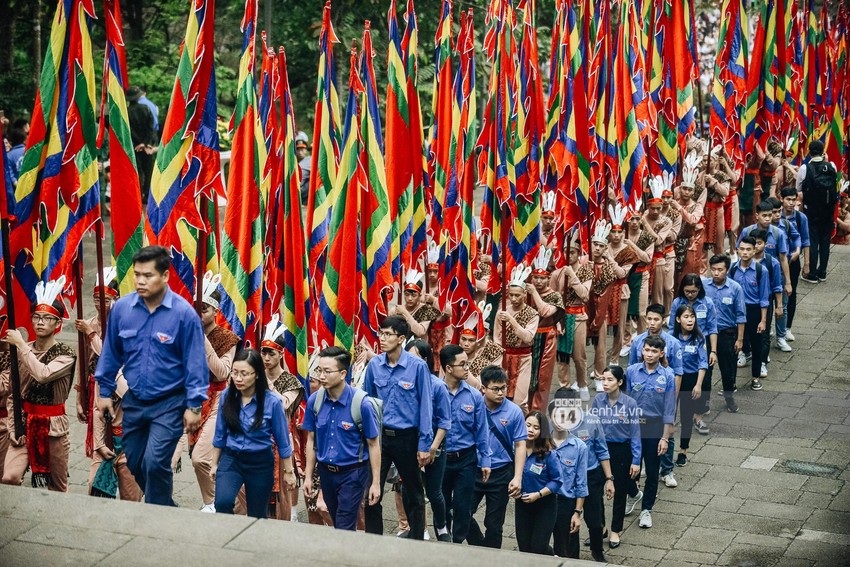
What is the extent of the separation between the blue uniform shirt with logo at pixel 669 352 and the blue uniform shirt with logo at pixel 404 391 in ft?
8.63

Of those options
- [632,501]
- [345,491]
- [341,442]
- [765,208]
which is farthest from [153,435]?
[765,208]

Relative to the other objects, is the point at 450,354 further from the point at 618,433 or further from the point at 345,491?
the point at 618,433

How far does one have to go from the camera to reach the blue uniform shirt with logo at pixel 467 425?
31.5 ft

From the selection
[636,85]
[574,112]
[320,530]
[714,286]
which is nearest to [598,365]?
[714,286]

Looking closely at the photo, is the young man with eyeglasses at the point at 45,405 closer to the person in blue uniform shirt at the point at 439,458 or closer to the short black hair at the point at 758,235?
the person in blue uniform shirt at the point at 439,458

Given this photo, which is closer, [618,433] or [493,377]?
[493,377]

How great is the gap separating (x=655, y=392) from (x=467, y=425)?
6.80 ft

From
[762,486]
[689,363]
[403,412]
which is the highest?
[403,412]

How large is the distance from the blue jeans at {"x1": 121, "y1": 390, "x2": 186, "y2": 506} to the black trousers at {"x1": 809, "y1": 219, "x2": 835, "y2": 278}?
11.4 metres

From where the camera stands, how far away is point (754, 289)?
13867 mm

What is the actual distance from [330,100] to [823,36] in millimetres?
11995

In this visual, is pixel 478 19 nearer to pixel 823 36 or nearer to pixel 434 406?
pixel 823 36

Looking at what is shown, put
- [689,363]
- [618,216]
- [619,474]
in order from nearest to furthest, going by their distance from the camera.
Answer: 1. [619,474]
2. [689,363]
3. [618,216]

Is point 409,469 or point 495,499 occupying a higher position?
point 409,469
